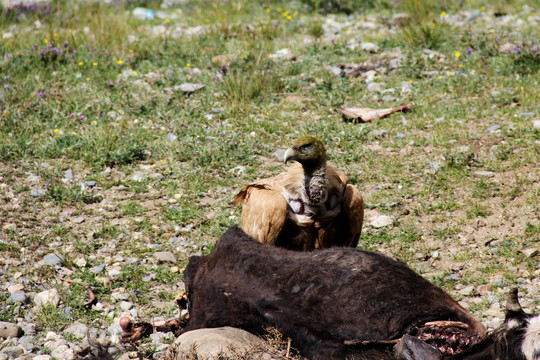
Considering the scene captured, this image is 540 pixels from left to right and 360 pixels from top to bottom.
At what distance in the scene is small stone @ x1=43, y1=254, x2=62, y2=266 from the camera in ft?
18.4

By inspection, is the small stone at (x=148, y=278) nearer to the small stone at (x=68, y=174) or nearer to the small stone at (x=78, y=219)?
the small stone at (x=78, y=219)

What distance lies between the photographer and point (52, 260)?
5641 millimetres

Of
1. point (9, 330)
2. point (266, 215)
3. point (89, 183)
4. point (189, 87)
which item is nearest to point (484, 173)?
point (266, 215)

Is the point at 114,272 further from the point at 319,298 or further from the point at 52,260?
the point at 319,298

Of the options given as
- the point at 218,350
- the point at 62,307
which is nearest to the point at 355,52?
the point at 62,307

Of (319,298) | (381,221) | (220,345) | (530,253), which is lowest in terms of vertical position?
(381,221)

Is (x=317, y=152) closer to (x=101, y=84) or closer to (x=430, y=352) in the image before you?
(x=430, y=352)

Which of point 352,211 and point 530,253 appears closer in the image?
point 352,211

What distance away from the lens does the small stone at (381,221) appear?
6.15 meters

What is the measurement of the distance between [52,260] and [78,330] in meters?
1.10

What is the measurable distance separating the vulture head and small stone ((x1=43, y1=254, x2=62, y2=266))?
7.24 ft

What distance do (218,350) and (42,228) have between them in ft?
10.5

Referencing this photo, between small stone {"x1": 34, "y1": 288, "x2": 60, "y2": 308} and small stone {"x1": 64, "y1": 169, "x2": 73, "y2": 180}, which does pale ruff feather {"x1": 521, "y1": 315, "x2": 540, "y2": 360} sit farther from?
small stone {"x1": 64, "y1": 169, "x2": 73, "y2": 180}

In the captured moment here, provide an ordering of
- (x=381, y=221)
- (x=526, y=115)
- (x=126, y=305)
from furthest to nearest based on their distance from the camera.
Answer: (x=526, y=115), (x=381, y=221), (x=126, y=305)
